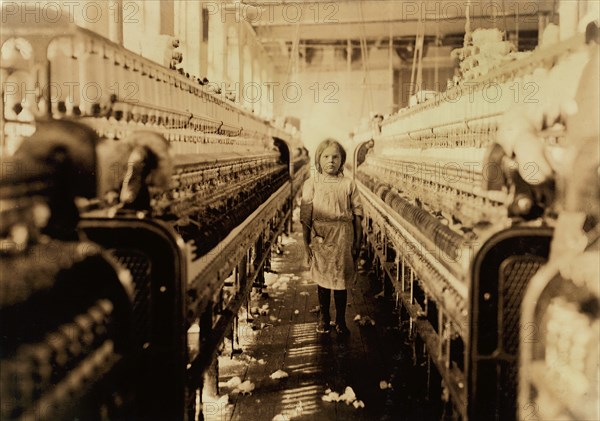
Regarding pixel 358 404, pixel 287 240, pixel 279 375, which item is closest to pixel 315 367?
pixel 279 375

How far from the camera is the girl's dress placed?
457 cm

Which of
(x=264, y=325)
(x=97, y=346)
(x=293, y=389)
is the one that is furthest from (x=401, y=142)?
(x=97, y=346)

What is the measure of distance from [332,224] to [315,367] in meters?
1.19

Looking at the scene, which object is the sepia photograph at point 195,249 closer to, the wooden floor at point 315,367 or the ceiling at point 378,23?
the wooden floor at point 315,367

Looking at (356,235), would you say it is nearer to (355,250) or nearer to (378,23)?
(355,250)

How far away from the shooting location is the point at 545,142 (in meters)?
2.08

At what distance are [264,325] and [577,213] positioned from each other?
3157 mm

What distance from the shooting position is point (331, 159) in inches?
178

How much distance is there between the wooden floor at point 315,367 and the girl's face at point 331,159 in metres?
1.23

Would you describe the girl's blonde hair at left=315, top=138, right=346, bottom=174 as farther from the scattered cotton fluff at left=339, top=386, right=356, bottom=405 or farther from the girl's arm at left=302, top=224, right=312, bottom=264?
the scattered cotton fluff at left=339, top=386, right=356, bottom=405

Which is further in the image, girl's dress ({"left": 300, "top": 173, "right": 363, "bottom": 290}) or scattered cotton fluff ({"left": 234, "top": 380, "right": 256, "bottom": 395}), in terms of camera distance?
girl's dress ({"left": 300, "top": 173, "right": 363, "bottom": 290})

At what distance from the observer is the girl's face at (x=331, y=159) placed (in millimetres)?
4520

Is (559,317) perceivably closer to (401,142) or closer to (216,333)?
(216,333)

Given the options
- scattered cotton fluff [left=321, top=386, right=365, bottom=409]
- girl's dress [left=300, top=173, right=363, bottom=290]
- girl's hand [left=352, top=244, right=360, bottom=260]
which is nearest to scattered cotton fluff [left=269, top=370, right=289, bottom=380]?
scattered cotton fluff [left=321, top=386, right=365, bottom=409]
